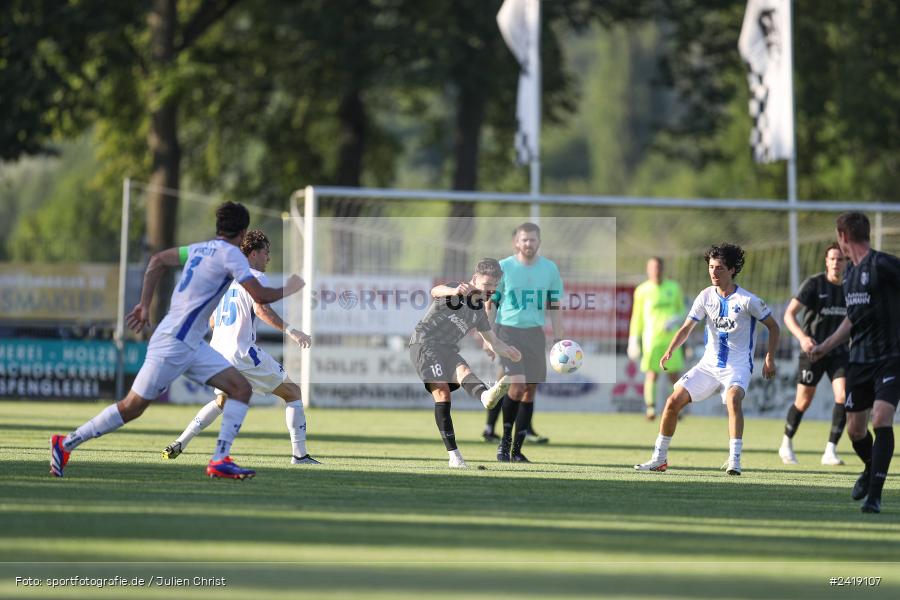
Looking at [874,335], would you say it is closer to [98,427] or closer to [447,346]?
[447,346]

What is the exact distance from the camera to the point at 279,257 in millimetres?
38938

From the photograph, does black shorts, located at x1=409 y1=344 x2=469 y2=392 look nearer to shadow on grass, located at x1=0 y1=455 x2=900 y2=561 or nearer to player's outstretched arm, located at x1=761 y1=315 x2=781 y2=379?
shadow on grass, located at x1=0 y1=455 x2=900 y2=561

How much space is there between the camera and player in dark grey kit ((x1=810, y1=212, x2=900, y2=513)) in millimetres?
9789

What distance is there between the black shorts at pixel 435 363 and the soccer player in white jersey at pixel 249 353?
105cm

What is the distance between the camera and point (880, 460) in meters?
9.77

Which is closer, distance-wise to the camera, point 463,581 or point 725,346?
point 463,581

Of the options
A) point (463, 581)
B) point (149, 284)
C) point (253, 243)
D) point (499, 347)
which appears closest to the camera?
point (463, 581)

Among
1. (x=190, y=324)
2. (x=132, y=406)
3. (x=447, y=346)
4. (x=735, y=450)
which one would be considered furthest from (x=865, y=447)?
(x=132, y=406)

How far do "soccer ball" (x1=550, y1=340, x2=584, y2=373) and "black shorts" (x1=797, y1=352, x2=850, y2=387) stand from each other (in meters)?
2.30

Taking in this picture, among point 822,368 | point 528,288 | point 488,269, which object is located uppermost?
point 488,269

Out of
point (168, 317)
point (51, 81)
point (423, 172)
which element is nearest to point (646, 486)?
point (168, 317)

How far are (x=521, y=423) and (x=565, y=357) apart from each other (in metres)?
0.76

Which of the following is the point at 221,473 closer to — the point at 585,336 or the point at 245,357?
the point at 245,357

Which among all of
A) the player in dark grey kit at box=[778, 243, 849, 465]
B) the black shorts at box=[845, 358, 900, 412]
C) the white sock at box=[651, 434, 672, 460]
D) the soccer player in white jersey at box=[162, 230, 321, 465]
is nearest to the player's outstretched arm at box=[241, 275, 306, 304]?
the soccer player in white jersey at box=[162, 230, 321, 465]
